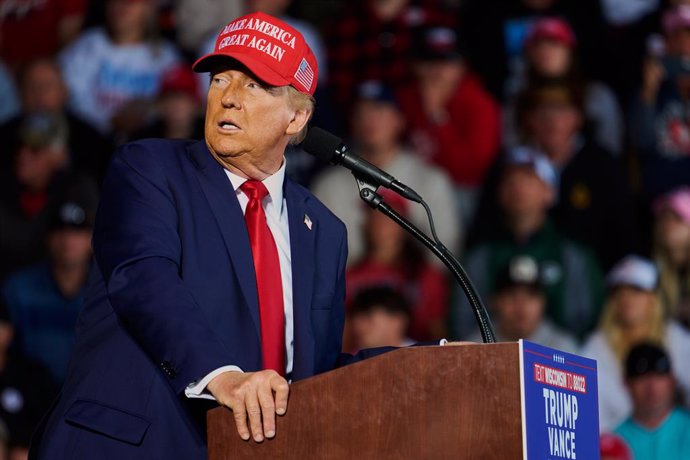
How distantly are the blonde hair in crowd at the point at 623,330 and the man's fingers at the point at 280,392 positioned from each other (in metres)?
4.27

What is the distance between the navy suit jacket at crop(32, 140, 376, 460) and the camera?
231cm

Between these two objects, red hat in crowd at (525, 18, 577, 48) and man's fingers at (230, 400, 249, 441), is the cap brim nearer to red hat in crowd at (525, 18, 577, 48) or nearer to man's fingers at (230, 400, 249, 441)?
man's fingers at (230, 400, 249, 441)

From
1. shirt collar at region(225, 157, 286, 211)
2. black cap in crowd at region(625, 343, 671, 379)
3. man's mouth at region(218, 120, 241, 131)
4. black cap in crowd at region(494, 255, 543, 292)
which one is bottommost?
shirt collar at region(225, 157, 286, 211)

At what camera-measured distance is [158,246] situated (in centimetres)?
241

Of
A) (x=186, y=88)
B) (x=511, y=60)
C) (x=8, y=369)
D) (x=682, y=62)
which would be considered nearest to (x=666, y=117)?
(x=682, y=62)

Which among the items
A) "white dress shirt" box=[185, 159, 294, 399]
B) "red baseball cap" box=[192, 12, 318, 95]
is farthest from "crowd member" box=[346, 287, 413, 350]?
"red baseball cap" box=[192, 12, 318, 95]

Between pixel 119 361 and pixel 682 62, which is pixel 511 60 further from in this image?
pixel 119 361

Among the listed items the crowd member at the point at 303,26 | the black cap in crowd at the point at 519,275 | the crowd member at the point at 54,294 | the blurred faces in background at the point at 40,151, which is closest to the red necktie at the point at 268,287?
the crowd member at the point at 54,294

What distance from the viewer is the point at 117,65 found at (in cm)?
739

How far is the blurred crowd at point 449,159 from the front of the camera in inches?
242

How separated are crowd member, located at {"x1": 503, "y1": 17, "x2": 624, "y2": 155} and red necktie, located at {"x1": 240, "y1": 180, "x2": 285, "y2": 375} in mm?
4646

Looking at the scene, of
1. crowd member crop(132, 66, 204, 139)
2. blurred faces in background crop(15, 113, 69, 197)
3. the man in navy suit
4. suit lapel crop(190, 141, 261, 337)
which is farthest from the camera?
crowd member crop(132, 66, 204, 139)

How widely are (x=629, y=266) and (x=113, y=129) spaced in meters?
2.79

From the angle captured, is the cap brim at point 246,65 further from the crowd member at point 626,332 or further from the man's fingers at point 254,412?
the crowd member at point 626,332
